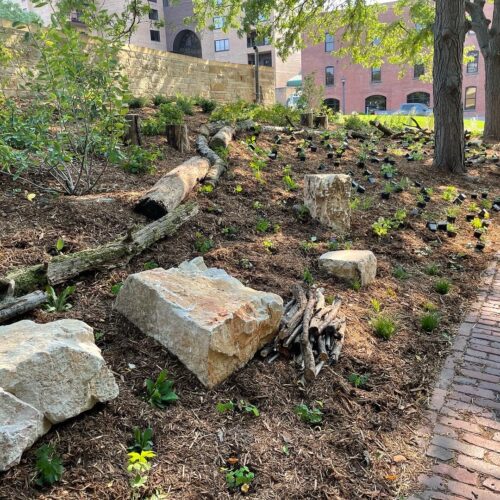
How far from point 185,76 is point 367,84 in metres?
36.0

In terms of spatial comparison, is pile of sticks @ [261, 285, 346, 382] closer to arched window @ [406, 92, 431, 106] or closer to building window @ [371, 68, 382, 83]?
arched window @ [406, 92, 431, 106]

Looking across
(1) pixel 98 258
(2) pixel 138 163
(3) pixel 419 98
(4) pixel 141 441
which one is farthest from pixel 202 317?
(3) pixel 419 98

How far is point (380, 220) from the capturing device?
235 inches

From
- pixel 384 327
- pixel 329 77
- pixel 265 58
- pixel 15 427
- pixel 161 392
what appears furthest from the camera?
pixel 265 58

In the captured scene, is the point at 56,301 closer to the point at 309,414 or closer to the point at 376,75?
the point at 309,414

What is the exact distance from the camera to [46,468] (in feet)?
6.81

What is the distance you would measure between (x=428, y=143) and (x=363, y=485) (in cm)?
1159

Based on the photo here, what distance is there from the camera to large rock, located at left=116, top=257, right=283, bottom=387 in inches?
112

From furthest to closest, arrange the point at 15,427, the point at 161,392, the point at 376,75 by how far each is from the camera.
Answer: the point at 376,75
the point at 161,392
the point at 15,427

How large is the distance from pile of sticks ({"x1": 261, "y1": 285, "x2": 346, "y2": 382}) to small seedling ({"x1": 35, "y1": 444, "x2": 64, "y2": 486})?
1514 mm

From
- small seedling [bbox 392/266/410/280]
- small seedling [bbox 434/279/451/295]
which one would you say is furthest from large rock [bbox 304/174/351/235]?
small seedling [bbox 434/279/451/295]

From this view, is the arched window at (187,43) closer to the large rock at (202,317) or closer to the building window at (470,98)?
the building window at (470,98)

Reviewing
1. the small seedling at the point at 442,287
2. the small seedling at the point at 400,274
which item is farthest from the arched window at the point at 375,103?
the small seedling at the point at 442,287

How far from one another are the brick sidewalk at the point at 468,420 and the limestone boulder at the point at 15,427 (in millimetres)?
1904
